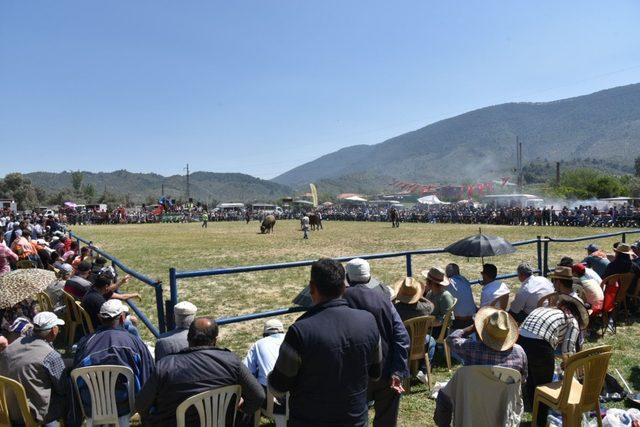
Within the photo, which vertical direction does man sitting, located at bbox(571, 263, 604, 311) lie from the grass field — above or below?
above

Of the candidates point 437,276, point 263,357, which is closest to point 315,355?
point 263,357

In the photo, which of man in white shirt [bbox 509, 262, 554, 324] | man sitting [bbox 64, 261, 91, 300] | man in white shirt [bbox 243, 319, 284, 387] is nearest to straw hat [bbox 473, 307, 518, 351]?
man in white shirt [bbox 243, 319, 284, 387]

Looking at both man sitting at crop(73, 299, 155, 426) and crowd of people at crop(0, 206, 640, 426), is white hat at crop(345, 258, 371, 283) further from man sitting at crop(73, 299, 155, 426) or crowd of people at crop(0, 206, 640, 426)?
man sitting at crop(73, 299, 155, 426)

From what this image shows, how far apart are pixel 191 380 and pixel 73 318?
479cm

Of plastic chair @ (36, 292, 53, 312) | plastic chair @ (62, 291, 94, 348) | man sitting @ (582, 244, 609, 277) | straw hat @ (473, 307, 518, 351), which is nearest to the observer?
straw hat @ (473, 307, 518, 351)

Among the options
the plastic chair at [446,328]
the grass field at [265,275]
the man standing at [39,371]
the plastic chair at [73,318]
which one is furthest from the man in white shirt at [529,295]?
the plastic chair at [73,318]

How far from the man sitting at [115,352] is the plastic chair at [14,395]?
0.39 metres

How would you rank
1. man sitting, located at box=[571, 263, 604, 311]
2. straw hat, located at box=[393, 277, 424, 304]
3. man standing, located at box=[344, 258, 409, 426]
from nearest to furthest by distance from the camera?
1. man standing, located at box=[344, 258, 409, 426]
2. straw hat, located at box=[393, 277, 424, 304]
3. man sitting, located at box=[571, 263, 604, 311]

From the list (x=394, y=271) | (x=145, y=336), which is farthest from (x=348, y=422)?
(x=394, y=271)

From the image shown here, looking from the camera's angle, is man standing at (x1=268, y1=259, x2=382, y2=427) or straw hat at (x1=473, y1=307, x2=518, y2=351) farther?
straw hat at (x1=473, y1=307, x2=518, y2=351)

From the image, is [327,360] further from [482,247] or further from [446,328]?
[482,247]

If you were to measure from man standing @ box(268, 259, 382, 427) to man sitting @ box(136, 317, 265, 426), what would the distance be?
0.55 meters

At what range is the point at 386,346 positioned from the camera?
353 centimetres

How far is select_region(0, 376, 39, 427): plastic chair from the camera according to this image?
3.54 m
